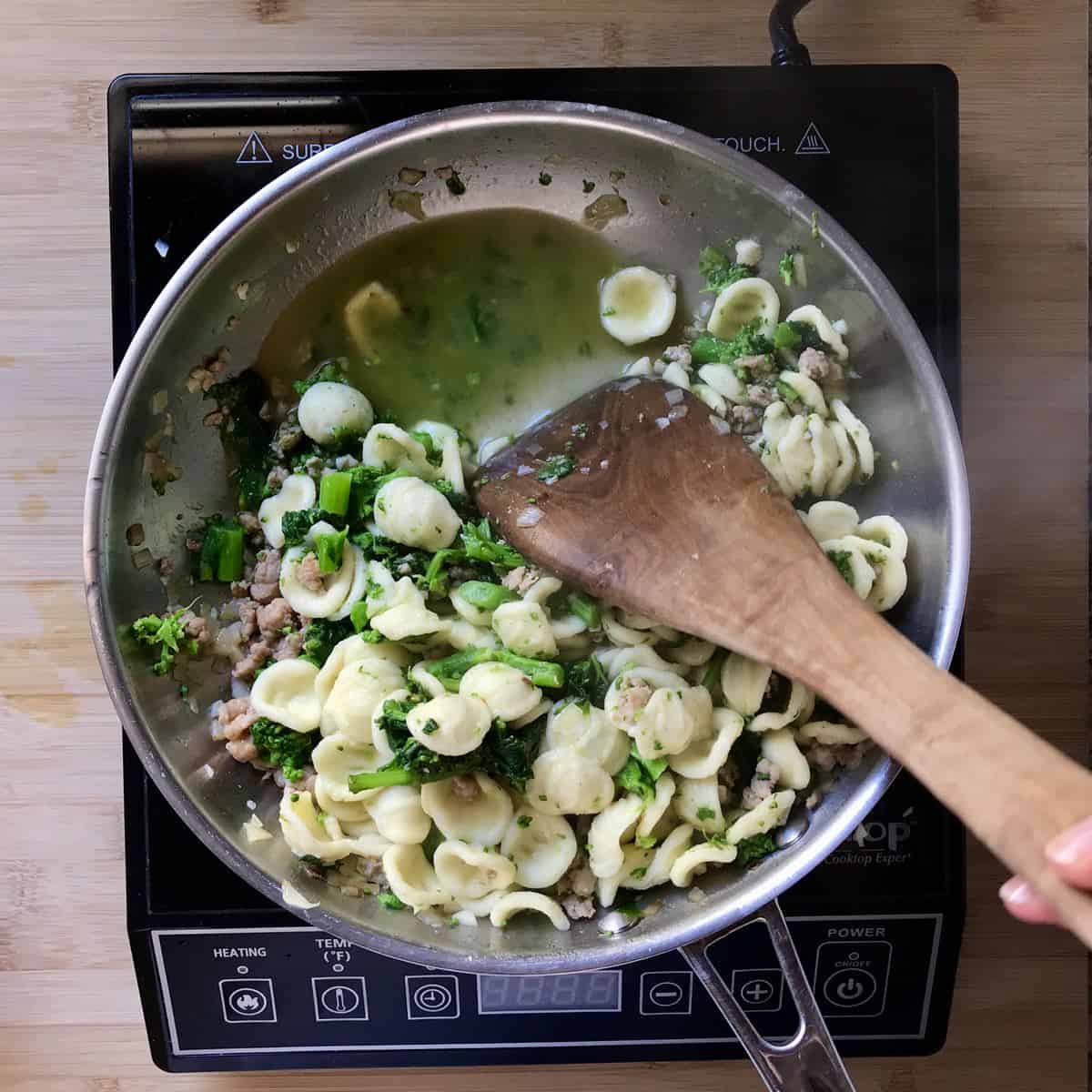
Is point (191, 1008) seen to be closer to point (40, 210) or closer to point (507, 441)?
point (507, 441)

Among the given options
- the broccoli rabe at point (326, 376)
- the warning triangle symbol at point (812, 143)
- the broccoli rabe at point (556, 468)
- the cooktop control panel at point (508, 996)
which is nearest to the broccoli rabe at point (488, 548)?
the broccoli rabe at point (556, 468)

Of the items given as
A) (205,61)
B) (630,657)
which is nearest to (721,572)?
(630,657)

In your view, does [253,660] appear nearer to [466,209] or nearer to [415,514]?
[415,514]

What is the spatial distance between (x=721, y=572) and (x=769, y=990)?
0.74m

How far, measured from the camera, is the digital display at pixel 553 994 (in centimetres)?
171

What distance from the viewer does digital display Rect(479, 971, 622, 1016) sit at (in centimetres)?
171

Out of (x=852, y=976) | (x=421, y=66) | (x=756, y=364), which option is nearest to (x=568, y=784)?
(x=852, y=976)

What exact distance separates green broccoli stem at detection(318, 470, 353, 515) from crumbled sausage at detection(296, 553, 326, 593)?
8cm

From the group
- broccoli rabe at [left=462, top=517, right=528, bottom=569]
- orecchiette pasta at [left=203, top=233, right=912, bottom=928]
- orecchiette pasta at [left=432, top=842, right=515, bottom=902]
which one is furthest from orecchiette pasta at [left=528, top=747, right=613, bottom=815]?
broccoli rabe at [left=462, top=517, right=528, bottom=569]

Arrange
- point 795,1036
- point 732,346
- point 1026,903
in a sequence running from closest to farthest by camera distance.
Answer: point 1026,903
point 795,1036
point 732,346

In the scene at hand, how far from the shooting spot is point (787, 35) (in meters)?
1.69

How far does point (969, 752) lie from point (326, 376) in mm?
1165

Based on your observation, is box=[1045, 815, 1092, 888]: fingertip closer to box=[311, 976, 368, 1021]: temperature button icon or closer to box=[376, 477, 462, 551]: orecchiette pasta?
box=[376, 477, 462, 551]: orecchiette pasta

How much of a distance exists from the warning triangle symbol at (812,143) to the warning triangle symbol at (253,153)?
853mm
